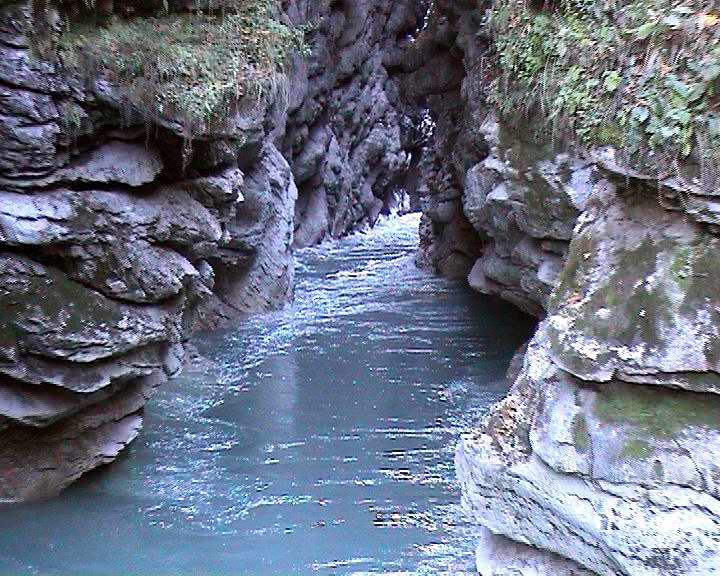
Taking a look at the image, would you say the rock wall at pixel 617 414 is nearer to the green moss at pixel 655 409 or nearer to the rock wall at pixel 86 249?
the green moss at pixel 655 409

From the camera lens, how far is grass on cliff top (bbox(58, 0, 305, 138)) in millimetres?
8398

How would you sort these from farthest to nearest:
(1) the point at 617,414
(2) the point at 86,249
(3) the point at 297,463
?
(3) the point at 297,463 < (2) the point at 86,249 < (1) the point at 617,414

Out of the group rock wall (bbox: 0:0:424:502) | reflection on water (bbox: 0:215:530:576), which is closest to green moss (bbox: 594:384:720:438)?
reflection on water (bbox: 0:215:530:576)

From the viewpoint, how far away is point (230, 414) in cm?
1077

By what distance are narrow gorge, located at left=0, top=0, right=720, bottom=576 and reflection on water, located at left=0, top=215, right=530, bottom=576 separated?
5 cm

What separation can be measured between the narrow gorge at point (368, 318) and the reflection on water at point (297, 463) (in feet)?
0.15

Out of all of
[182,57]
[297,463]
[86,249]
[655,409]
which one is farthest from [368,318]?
[655,409]

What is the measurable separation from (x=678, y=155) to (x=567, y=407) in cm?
154

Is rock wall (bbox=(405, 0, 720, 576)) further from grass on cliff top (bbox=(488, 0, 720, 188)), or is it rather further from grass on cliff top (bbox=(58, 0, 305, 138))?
grass on cliff top (bbox=(58, 0, 305, 138))

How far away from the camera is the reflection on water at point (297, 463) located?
700cm

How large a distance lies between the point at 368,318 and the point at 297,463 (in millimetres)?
7190

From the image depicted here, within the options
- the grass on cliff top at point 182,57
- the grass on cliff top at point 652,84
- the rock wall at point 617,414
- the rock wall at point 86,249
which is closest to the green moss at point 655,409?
the rock wall at point 617,414

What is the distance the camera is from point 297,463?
9.10 metres

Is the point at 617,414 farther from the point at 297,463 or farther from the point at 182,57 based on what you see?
the point at 182,57
